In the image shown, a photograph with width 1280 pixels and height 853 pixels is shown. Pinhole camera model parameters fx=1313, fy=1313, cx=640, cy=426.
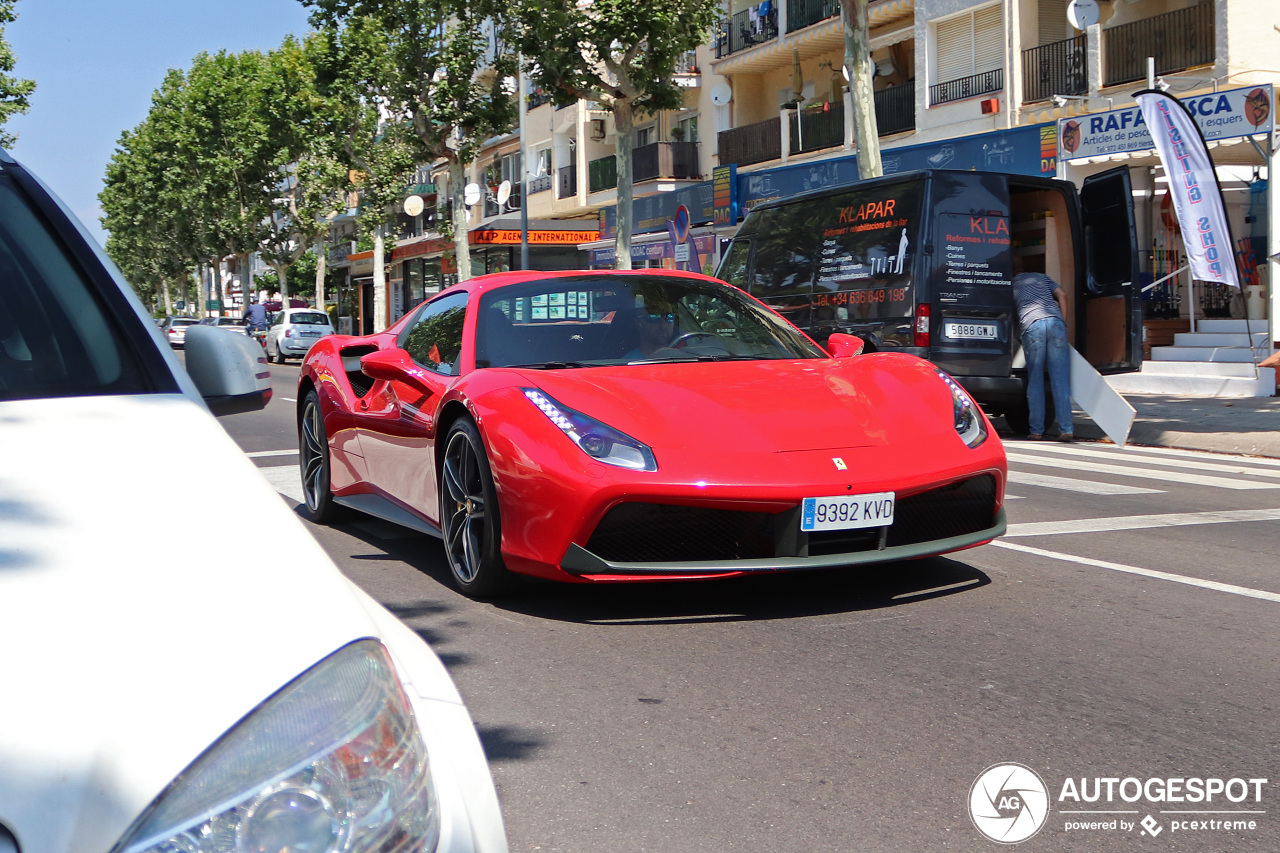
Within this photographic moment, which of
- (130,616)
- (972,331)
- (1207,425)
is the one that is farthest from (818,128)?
(130,616)

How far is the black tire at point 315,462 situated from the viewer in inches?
280

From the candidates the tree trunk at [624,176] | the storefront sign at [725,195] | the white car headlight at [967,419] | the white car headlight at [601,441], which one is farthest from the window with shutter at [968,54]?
the white car headlight at [601,441]

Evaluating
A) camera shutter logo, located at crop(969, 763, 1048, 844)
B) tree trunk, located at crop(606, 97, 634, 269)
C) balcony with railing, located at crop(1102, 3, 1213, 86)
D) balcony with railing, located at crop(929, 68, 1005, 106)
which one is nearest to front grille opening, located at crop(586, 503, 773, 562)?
camera shutter logo, located at crop(969, 763, 1048, 844)

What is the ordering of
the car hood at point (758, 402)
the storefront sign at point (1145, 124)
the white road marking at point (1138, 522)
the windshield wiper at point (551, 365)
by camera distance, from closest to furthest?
the car hood at point (758, 402)
the windshield wiper at point (551, 365)
the white road marking at point (1138, 522)
the storefront sign at point (1145, 124)

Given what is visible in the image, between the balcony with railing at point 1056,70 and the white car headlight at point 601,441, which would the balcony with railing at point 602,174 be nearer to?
the balcony with railing at point 1056,70

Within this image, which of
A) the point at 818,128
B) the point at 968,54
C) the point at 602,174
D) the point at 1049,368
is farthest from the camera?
the point at 602,174

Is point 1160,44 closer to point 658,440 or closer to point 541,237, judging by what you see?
point 541,237

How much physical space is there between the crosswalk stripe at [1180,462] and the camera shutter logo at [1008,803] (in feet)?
24.5

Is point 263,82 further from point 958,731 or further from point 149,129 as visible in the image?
point 958,731

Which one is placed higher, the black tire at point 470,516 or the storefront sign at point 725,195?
the storefront sign at point 725,195

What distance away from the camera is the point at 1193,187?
15.2 meters

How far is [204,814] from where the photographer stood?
1.24 m

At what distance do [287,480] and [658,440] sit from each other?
5.24 metres

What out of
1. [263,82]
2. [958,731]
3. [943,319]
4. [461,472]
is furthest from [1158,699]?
[263,82]
